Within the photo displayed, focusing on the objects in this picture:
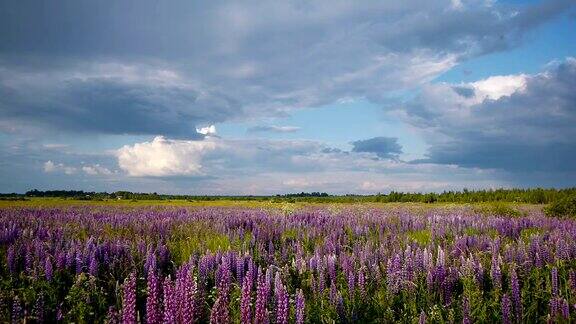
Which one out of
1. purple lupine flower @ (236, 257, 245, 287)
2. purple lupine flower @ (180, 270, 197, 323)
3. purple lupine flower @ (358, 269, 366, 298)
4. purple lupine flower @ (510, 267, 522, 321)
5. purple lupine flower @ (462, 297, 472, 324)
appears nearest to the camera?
purple lupine flower @ (180, 270, 197, 323)

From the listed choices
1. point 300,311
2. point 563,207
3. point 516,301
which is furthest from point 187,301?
point 563,207

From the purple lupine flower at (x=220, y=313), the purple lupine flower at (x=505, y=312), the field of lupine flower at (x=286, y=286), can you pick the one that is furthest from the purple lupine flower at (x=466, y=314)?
the purple lupine flower at (x=220, y=313)

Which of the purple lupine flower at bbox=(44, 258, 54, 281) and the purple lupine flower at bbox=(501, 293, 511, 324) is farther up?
the purple lupine flower at bbox=(44, 258, 54, 281)

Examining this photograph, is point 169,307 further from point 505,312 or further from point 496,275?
point 496,275

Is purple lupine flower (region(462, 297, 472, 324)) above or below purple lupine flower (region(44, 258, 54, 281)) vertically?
below

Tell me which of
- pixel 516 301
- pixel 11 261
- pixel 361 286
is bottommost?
pixel 516 301

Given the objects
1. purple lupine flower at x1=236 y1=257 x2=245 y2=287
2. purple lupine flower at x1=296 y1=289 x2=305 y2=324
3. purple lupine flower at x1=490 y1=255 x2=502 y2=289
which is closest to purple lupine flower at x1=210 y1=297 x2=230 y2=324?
purple lupine flower at x1=296 y1=289 x2=305 y2=324

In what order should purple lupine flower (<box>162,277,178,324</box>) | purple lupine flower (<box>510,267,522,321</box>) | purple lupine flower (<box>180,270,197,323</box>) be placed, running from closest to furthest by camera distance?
1. purple lupine flower (<box>162,277,178,324</box>)
2. purple lupine flower (<box>180,270,197,323</box>)
3. purple lupine flower (<box>510,267,522,321</box>)

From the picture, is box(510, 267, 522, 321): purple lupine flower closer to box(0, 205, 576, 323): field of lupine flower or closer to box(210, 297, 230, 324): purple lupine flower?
box(0, 205, 576, 323): field of lupine flower

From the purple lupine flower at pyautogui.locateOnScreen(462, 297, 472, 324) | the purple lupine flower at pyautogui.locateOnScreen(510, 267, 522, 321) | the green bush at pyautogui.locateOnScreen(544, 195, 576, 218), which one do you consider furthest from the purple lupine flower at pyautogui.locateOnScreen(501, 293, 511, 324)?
the green bush at pyautogui.locateOnScreen(544, 195, 576, 218)

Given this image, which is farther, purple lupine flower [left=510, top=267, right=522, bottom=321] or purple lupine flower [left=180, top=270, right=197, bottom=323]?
purple lupine flower [left=510, top=267, right=522, bottom=321]

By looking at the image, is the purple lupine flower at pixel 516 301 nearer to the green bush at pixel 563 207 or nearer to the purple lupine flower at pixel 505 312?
the purple lupine flower at pixel 505 312

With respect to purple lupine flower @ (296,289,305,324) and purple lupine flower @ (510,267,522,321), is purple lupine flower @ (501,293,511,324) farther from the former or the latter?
purple lupine flower @ (296,289,305,324)

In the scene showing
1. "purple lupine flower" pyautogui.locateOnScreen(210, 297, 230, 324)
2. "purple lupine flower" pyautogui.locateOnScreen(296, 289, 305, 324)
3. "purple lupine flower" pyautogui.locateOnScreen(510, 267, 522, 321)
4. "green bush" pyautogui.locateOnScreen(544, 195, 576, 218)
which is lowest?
"purple lupine flower" pyautogui.locateOnScreen(510, 267, 522, 321)
